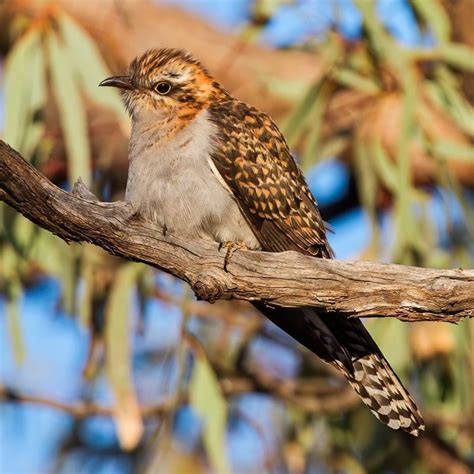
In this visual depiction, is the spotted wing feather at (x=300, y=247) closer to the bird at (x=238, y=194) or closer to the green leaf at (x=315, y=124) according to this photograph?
the bird at (x=238, y=194)

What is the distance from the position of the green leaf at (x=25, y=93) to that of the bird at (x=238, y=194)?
1116mm

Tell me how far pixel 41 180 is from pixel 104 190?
3.50 meters

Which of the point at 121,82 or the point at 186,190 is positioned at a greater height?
the point at 121,82

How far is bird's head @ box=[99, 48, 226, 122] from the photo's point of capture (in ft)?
15.9

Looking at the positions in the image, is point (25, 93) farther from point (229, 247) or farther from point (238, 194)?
point (229, 247)

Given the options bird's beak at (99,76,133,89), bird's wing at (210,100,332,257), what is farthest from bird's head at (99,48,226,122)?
bird's wing at (210,100,332,257)

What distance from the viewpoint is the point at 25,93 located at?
605 cm

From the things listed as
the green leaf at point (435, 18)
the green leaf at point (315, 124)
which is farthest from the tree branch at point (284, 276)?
the green leaf at point (435, 18)

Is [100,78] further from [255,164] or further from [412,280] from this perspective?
[412,280]

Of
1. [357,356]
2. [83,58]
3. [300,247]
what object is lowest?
[357,356]

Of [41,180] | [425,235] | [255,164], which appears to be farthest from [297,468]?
[41,180]

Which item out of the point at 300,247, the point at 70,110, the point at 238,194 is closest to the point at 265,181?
the point at 238,194

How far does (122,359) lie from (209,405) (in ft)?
1.58

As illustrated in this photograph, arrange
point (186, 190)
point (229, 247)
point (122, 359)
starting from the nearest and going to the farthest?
1. point (229, 247)
2. point (186, 190)
3. point (122, 359)
